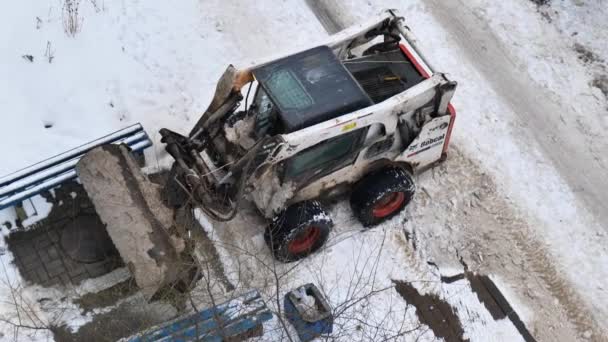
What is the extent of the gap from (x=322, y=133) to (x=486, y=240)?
335 centimetres

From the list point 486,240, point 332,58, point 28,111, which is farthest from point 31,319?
point 486,240

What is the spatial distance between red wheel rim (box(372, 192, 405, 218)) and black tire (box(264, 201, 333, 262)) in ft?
2.76

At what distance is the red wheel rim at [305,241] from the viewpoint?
847cm

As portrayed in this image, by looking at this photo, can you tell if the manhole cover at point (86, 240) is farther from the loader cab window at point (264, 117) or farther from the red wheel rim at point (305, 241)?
the loader cab window at point (264, 117)

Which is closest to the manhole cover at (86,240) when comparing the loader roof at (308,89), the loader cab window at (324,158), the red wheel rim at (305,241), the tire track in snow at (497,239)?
the red wheel rim at (305,241)

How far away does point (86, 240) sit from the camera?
8.66 meters

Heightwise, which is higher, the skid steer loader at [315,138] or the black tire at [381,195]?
the skid steer loader at [315,138]

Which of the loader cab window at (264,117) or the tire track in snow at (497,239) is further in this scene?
the tire track in snow at (497,239)

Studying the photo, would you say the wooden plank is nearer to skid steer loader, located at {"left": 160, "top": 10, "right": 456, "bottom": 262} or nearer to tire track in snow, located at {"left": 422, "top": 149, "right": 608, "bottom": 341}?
skid steer loader, located at {"left": 160, "top": 10, "right": 456, "bottom": 262}

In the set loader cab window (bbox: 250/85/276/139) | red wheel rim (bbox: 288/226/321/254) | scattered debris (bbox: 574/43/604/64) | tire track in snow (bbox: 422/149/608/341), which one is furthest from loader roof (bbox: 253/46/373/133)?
scattered debris (bbox: 574/43/604/64)

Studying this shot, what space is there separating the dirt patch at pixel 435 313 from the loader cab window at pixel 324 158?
1870 millimetres

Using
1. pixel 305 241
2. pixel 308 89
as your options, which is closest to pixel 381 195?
pixel 305 241

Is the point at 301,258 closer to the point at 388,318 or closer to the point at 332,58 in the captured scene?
the point at 388,318

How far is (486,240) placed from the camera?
930 cm
